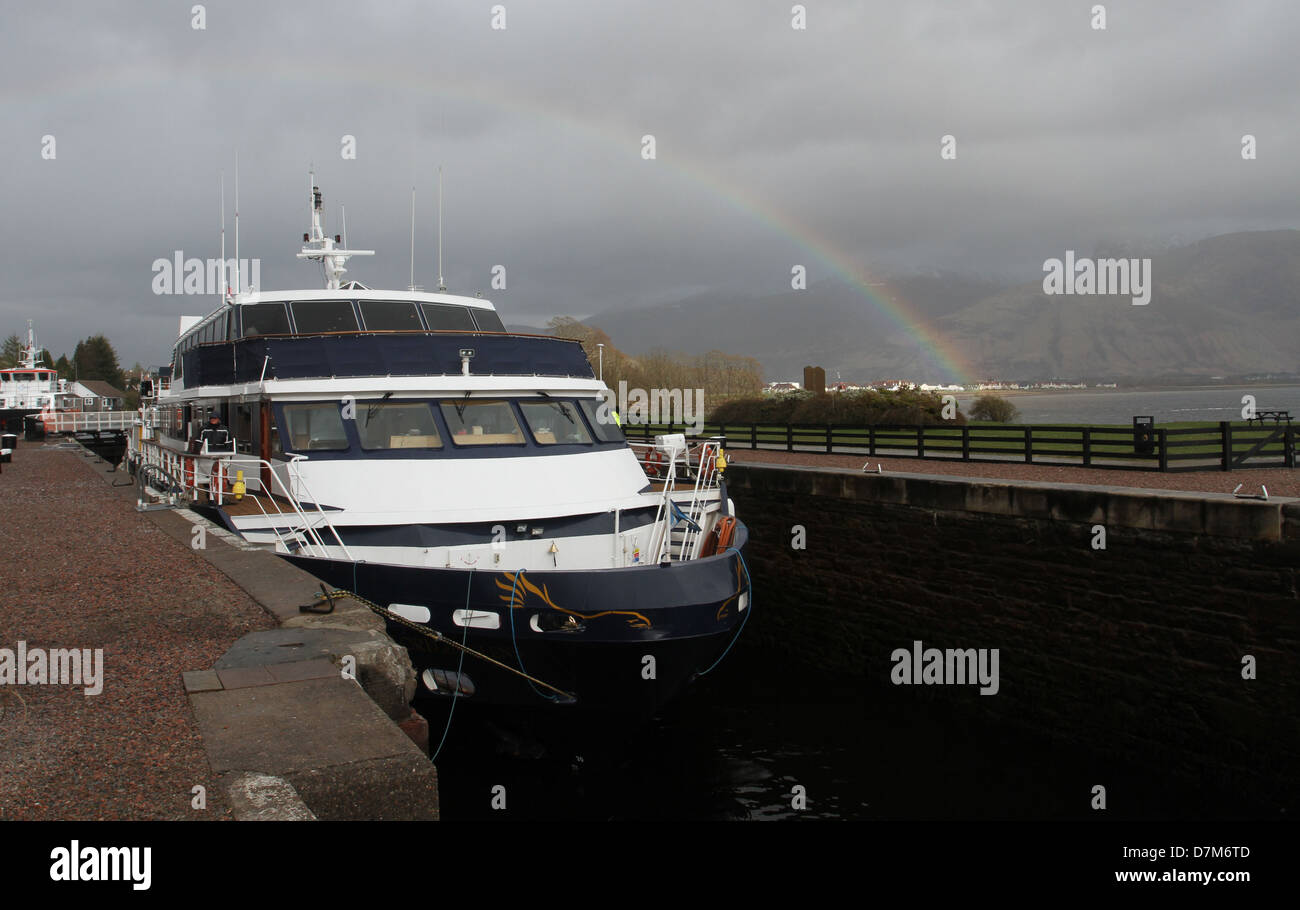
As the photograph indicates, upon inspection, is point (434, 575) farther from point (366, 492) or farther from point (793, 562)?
point (793, 562)

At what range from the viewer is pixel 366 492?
10492mm

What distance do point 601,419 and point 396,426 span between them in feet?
9.28

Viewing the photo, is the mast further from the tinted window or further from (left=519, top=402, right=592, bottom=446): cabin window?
(left=519, top=402, right=592, bottom=446): cabin window

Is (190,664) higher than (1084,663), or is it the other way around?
(190,664)

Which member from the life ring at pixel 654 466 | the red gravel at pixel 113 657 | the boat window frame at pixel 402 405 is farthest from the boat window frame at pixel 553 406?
the red gravel at pixel 113 657

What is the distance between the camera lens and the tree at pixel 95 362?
133375 mm

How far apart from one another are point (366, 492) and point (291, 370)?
2259 mm

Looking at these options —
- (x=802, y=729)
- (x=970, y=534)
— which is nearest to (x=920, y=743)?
(x=802, y=729)

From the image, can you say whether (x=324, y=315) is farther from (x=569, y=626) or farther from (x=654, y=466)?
(x=569, y=626)

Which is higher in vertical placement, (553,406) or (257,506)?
(553,406)

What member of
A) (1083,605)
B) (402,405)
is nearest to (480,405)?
(402,405)

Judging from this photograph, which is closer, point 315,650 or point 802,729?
point 315,650

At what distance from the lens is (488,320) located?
1526cm

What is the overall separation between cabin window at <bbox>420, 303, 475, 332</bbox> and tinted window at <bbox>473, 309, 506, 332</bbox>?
249 millimetres
